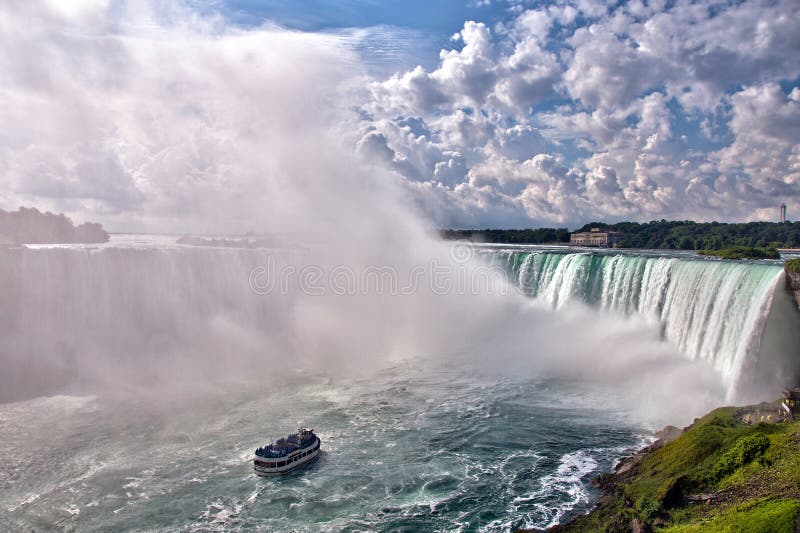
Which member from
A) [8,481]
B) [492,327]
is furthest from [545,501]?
[492,327]

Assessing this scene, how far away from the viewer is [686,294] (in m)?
26.3

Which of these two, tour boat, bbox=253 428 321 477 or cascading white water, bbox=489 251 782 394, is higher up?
cascading white water, bbox=489 251 782 394

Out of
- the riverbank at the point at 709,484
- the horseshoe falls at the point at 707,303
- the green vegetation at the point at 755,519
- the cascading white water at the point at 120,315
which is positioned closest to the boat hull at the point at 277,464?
the riverbank at the point at 709,484

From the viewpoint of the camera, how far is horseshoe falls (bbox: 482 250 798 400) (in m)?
20.1

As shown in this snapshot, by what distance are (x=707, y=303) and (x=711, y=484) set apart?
1339 cm

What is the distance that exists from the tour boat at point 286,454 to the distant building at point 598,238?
217ft

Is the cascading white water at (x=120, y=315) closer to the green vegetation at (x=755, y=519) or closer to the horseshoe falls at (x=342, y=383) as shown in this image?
the horseshoe falls at (x=342, y=383)

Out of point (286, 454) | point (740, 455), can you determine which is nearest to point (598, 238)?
point (740, 455)

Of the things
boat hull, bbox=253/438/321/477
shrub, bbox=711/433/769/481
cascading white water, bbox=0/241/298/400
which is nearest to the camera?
shrub, bbox=711/433/769/481

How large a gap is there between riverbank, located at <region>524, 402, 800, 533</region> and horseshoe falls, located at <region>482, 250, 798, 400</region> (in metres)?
4.77

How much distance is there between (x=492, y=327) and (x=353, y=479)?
2452cm

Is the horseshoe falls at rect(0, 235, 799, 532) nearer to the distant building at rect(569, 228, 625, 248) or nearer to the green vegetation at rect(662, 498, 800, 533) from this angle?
the green vegetation at rect(662, 498, 800, 533)

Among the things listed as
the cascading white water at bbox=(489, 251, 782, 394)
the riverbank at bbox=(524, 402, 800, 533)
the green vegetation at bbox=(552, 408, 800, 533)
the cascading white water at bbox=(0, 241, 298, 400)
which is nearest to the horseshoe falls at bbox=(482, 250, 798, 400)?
the cascading white water at bbox=(489, 251, 782, 394)

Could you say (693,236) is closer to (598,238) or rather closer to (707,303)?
(598,238)
